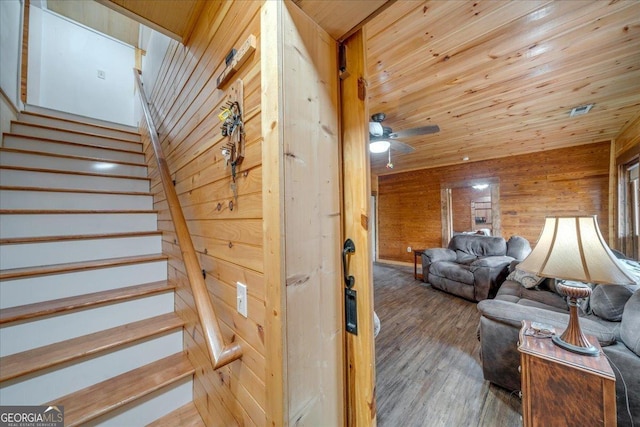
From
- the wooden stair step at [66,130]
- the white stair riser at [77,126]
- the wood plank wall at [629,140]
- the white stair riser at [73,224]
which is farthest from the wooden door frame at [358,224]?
the wood plank wall at [629,140]

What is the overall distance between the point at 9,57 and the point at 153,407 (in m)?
3.70

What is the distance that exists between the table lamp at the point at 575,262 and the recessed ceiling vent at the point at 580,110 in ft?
9.06

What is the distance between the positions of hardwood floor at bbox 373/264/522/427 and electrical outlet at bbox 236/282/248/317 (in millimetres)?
1405

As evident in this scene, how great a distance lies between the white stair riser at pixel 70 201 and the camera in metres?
1.73

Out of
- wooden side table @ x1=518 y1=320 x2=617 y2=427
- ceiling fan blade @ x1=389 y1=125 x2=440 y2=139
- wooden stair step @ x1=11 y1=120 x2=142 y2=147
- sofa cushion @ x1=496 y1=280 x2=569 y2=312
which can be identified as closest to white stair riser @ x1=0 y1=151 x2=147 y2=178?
wooden stair step @ x1=11 y1=120 x2=142 y2=147

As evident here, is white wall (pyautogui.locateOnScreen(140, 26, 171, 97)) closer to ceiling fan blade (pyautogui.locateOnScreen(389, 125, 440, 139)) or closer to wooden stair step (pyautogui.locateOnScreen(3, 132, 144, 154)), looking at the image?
wooden stair step (pyautogui.locateOnScreen(3, 132, 144, 154))

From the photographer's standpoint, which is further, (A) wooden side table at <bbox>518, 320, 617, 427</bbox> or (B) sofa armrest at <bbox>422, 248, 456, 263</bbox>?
(B) sofa armrest at <bbox>422, 248, 456, 263</bbox>

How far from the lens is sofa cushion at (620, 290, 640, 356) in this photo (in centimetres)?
130

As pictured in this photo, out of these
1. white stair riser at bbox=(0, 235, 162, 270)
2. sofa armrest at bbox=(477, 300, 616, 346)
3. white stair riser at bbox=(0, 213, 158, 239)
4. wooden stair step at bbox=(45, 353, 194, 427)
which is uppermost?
white stair riser at bbox=(0, 213, 158, 239)

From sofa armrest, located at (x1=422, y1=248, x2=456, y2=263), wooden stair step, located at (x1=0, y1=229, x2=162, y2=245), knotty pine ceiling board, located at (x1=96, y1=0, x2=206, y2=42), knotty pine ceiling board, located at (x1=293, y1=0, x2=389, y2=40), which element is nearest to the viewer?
knotty pine ceiling board, located at (x1=293, y1=0, x2=389, y2=40)

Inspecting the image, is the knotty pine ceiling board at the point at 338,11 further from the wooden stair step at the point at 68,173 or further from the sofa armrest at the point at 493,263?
the sofa armrest at the point at 493,263

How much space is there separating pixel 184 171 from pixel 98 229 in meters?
0.98

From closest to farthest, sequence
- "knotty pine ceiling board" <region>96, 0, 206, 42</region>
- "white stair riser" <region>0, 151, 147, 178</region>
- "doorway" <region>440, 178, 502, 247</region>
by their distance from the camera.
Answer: "knotty pine ceiling board" <region>96, 0, 206, 42</region>
"white stair riser" <region>0, 151, 147, 178</region>
"doorway" <region>440, 178, 502, 247</region>

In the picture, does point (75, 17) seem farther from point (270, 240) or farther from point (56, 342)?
point (270, 240)
